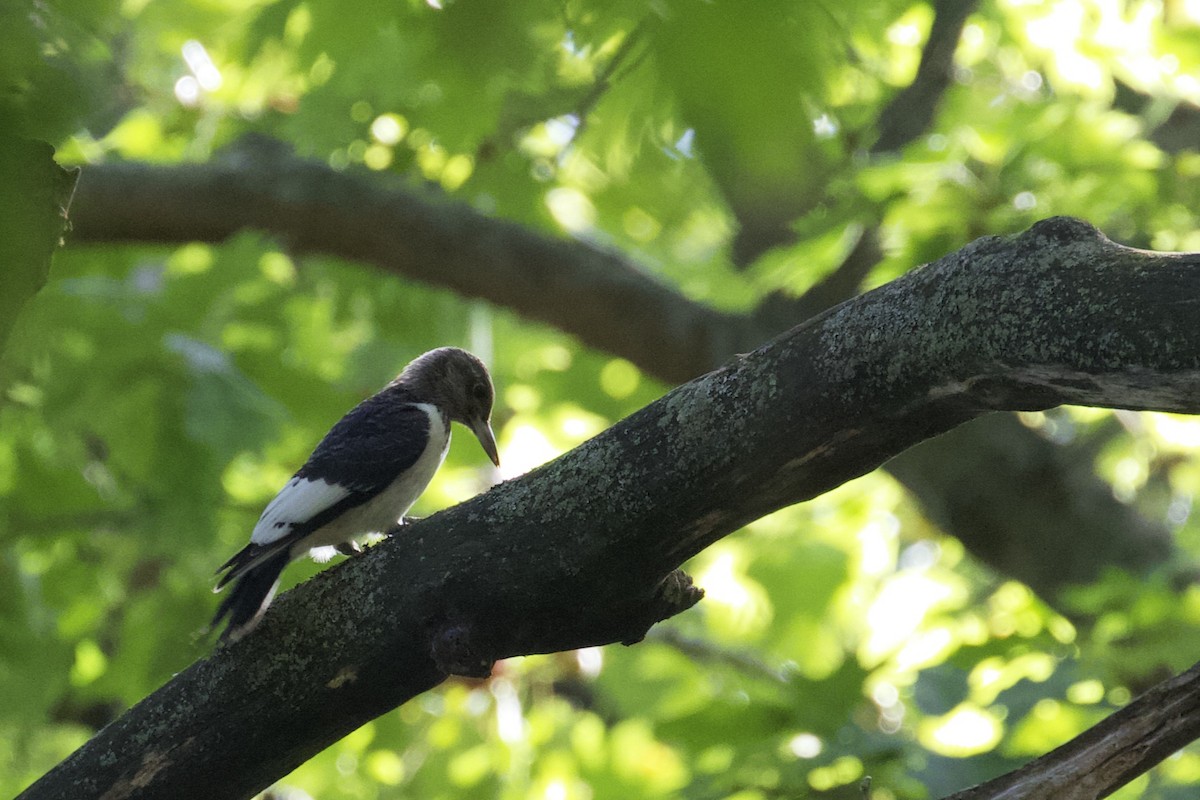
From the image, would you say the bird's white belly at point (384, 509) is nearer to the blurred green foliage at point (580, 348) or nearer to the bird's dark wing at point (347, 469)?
the bird's dark wing at point (347, 469)

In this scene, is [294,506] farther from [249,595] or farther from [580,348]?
[580,348]

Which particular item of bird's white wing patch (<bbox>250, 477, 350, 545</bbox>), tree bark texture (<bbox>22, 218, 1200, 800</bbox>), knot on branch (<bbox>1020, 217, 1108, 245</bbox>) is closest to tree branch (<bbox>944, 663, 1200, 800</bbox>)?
tree bark texture (<bbox>22, 218, 1200, 800</bbox>)

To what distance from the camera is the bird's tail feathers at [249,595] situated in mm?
3070

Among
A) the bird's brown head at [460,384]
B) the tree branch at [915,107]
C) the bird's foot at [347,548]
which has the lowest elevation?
the bird's foot at [347,548]

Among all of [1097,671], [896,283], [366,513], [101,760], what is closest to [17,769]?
[366,513]

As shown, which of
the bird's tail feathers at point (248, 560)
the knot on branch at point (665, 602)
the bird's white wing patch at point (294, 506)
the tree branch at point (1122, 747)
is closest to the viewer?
the tree branch at point (1122, 747)

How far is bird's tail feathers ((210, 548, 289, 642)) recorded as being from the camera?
307 centimetres

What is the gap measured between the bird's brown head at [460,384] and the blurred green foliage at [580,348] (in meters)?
0.86

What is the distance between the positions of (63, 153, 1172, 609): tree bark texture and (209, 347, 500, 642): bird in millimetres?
2327

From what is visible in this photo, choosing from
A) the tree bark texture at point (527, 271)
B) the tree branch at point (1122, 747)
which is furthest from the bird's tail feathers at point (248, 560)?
the tree bark texture at point (527, 271)

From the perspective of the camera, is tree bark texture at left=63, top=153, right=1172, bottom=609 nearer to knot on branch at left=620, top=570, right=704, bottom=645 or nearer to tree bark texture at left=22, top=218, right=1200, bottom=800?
knot on branch at left=620, top=570, right=704, bottom=645

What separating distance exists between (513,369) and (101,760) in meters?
7.11

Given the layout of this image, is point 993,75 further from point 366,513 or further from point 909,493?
point 366,513

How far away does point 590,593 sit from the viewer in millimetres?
2803
